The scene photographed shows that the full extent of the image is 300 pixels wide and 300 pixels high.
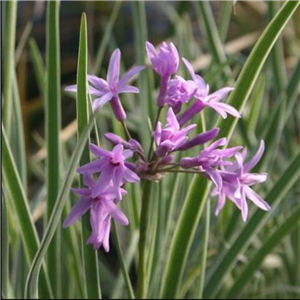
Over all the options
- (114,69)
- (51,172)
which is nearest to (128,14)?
(51,172)

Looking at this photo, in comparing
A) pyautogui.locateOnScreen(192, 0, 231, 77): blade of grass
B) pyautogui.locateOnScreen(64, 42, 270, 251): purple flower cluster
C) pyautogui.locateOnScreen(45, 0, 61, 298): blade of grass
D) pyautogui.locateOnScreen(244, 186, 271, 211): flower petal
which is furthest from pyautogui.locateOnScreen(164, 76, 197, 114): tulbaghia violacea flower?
pyautogui.locateOnScreen(192, 0, 231, 77): blade of grass

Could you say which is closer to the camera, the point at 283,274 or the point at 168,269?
the point at 168,269

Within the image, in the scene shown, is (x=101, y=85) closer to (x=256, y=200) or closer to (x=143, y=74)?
(x=256, y=200)

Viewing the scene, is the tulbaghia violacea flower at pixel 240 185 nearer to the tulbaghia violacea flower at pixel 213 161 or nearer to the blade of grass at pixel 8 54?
the tulbaghia violacea flower at pixel 213 161

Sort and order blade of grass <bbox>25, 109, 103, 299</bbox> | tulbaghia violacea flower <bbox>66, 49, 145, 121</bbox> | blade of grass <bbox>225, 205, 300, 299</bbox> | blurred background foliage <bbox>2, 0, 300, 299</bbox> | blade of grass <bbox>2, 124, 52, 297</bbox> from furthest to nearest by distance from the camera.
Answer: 1. blurred background foliage <bbox>2, 0, 300, 299</bbox>
2. blade of grass <bbox>225, 205, 300, 299</bbox>
3. blade of grass <bbox>2, 124, 52, 297</bbox>
4. tulbaghia violacea flower <bbox>66, 49, 145, 121</bbox>
5. blade of grass <bbox>25, 109, 103, 299</bbox>

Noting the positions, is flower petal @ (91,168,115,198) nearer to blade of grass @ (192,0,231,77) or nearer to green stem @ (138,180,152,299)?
green stem @ (138,180,152,299)

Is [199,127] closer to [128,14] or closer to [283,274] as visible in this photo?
[283,274]
